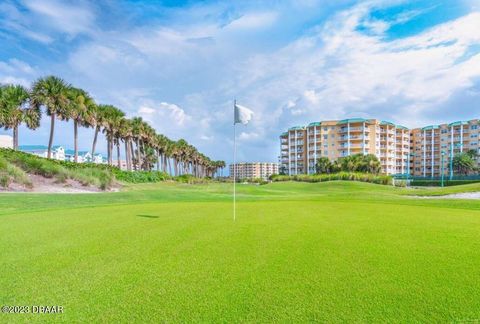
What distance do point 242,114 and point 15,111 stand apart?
37.6m

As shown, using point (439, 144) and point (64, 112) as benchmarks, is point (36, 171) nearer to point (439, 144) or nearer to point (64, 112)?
point (64, 112)

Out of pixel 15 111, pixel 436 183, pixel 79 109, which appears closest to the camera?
pixel 15 111

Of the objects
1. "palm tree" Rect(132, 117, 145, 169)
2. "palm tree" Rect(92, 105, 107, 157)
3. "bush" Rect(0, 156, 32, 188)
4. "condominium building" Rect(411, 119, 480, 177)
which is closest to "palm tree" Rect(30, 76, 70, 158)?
"palm tree" Rect(92, 105, 107, 157)

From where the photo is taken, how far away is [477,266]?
407cm

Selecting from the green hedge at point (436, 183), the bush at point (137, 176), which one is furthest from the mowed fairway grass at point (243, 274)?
the green hedge at point (436, 183)

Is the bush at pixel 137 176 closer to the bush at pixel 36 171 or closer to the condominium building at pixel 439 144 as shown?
the bush at pixel 36 171

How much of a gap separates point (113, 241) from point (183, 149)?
93.5 m

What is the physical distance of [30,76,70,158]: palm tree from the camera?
117 ft

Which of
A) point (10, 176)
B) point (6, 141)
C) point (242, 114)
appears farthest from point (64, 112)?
point (6, 141)

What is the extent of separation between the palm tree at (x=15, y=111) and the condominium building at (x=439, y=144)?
11343 cm

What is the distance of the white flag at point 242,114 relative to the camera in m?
9.07

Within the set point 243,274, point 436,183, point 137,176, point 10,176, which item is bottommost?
point 436,183

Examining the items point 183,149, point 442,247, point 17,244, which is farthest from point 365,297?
point 183,149

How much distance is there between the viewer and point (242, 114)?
9.13 m
